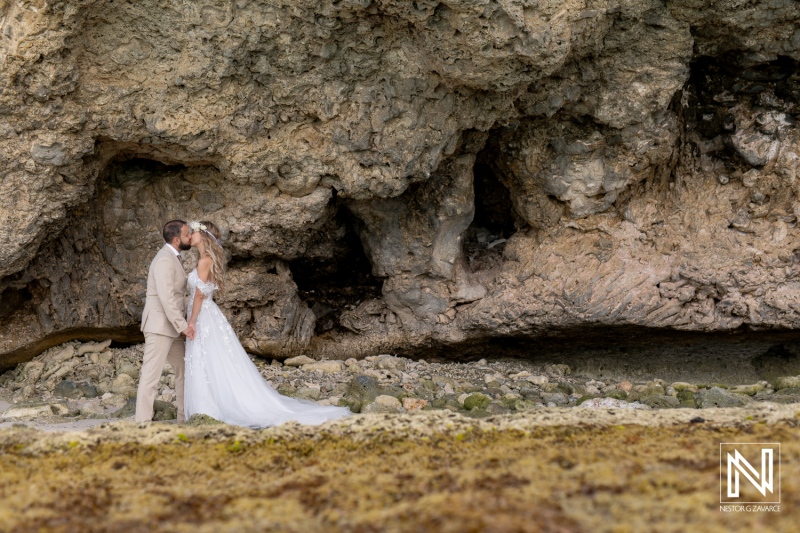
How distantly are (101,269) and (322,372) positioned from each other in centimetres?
318

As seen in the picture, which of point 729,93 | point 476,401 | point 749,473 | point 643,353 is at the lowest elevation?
point 749,473

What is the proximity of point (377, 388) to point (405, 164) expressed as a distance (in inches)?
103

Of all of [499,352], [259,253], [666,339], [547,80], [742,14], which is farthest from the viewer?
[499,352]

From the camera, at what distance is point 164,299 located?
646 centimetres

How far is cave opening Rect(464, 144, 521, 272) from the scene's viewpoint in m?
10.4

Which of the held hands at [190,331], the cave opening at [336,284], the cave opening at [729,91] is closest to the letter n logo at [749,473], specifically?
the held hands at [190,331]

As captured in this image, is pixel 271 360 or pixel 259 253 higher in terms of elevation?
pixel 259 253

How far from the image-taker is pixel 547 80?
8.03 m

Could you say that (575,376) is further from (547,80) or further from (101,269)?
(101,269)

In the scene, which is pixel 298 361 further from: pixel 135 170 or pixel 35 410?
pixel 35 410

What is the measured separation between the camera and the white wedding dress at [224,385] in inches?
258

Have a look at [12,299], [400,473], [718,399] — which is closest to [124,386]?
[12,299]

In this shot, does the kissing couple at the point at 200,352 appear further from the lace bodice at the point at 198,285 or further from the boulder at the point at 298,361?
the boulder at the point at 298,361

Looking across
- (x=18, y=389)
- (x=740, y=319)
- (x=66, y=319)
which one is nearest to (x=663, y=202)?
(x=740, y=319)
